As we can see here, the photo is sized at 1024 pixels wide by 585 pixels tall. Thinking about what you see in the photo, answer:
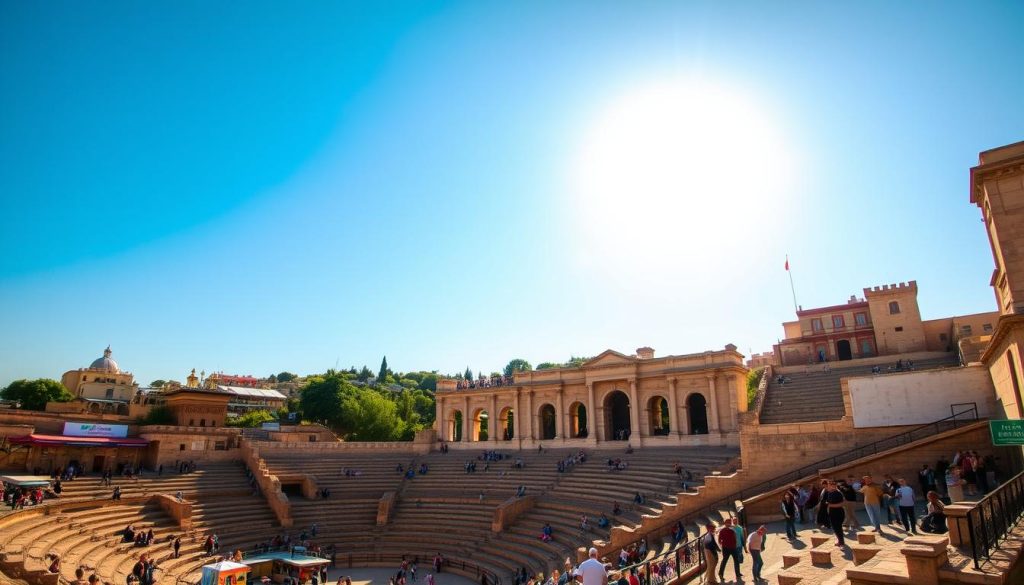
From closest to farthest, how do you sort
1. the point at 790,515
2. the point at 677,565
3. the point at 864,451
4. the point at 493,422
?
the point at 677,565
the point at 790,515
the point at 864,451
the point at 493,422

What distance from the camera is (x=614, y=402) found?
145ft

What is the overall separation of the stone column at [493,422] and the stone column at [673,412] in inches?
574

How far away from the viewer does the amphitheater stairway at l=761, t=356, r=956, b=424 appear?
30.5 metres

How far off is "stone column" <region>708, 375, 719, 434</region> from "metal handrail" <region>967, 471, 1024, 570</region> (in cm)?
2381

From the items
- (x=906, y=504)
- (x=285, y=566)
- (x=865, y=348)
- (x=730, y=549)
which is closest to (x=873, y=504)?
(x=906, y=504)

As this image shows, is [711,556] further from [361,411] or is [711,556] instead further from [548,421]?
[361,411]

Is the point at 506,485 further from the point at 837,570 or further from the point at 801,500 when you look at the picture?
the point at 837,570

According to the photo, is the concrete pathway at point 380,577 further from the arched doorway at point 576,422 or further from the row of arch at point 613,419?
the arched doorway at point 576,422

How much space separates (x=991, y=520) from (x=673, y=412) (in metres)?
27.0

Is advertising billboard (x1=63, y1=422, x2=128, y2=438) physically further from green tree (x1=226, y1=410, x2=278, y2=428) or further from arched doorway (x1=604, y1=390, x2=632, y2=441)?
arched doorway (x1=604, y1=390, x2=632, y2=441)

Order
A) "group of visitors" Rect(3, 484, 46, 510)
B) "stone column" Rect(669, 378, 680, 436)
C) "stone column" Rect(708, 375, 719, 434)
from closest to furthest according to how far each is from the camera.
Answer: "group of visitors" Rect(3, 484, 46, 510) < "stone column" Rect(708, 375, 719, 434) < "stone column" Rect(669, 378, 680, 436)

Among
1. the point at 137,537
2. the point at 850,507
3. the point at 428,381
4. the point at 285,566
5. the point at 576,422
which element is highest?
the point at 428,381

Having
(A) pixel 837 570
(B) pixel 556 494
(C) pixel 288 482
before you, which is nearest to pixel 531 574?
(B) pixel 556 494

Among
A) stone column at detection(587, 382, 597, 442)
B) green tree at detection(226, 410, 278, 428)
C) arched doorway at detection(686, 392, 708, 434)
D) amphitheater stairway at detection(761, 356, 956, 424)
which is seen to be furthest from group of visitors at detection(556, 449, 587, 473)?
green tree at detection(226, 410, 278, 428)
